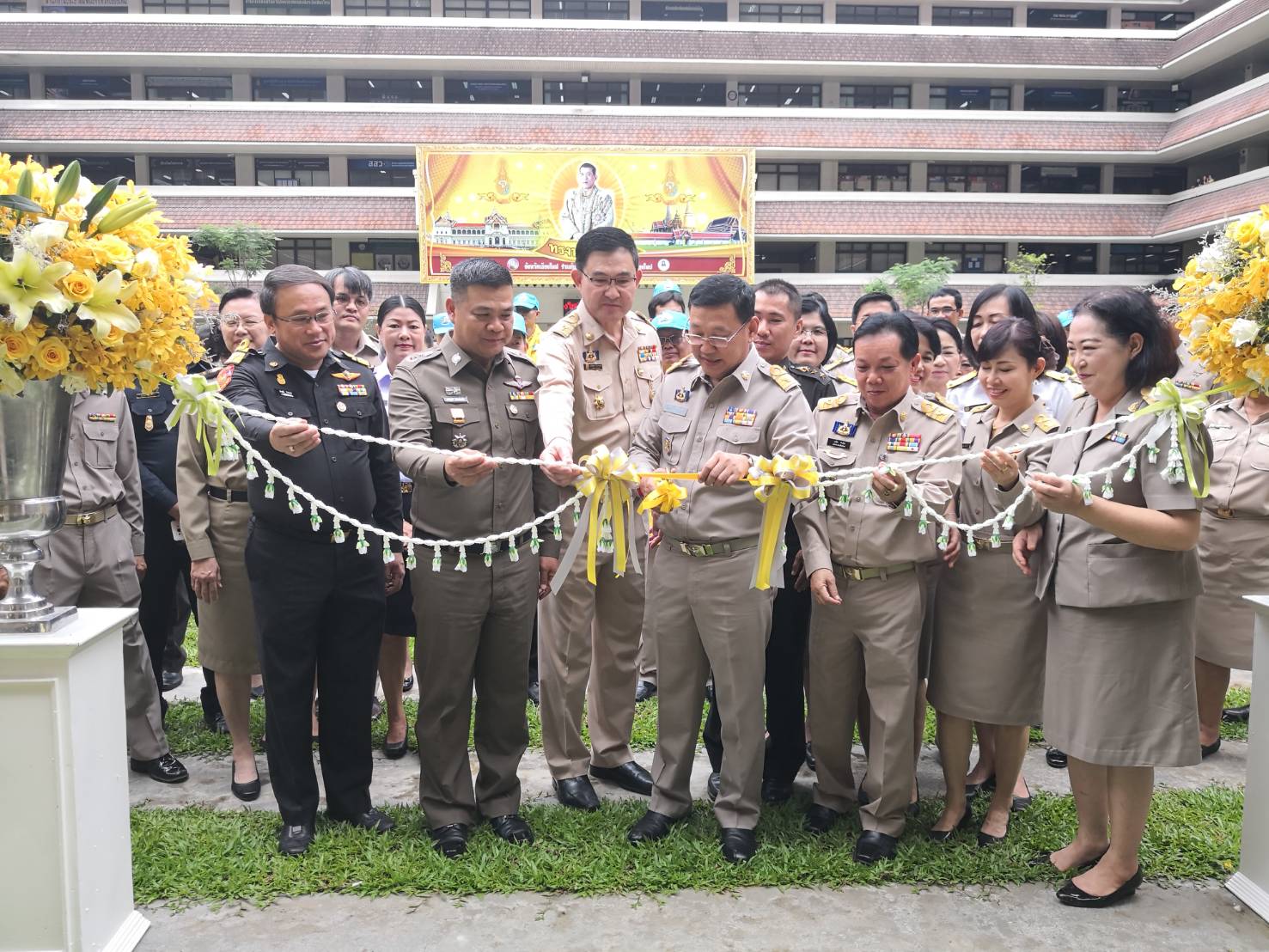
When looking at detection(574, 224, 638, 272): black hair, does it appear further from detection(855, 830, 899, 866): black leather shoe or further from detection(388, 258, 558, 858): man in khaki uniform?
detection(855, 830, 899, 866): black leather shoe

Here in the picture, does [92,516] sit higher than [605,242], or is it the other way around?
[605,242]

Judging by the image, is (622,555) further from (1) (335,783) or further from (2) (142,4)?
(2) (142,4)

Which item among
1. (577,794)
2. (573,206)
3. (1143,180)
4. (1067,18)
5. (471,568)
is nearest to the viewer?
(471,568)

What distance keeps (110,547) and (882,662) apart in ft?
9.66

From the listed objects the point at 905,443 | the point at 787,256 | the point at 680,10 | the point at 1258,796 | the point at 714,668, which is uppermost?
the point at 680,10

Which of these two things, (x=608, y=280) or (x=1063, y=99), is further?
(x=1063, y=99)

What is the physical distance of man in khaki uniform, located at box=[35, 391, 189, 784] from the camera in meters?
3.55

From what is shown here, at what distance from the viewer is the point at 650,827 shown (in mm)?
3168

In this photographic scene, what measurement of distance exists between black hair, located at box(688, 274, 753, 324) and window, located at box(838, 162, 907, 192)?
82.2ft

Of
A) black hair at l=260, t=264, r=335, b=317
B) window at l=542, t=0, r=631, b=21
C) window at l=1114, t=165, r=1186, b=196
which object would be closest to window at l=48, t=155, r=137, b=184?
window at l=542, t=0, r=631, b=21

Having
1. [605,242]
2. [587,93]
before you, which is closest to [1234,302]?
[605,242]

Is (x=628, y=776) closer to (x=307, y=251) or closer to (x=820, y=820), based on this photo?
(x=820, y=820)

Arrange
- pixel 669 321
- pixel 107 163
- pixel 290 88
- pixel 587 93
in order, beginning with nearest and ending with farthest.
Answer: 1. pixel 669 321
2. pixel 107 163
3. pixel 290 88
4. pixel 587 93

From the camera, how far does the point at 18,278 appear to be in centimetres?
218
